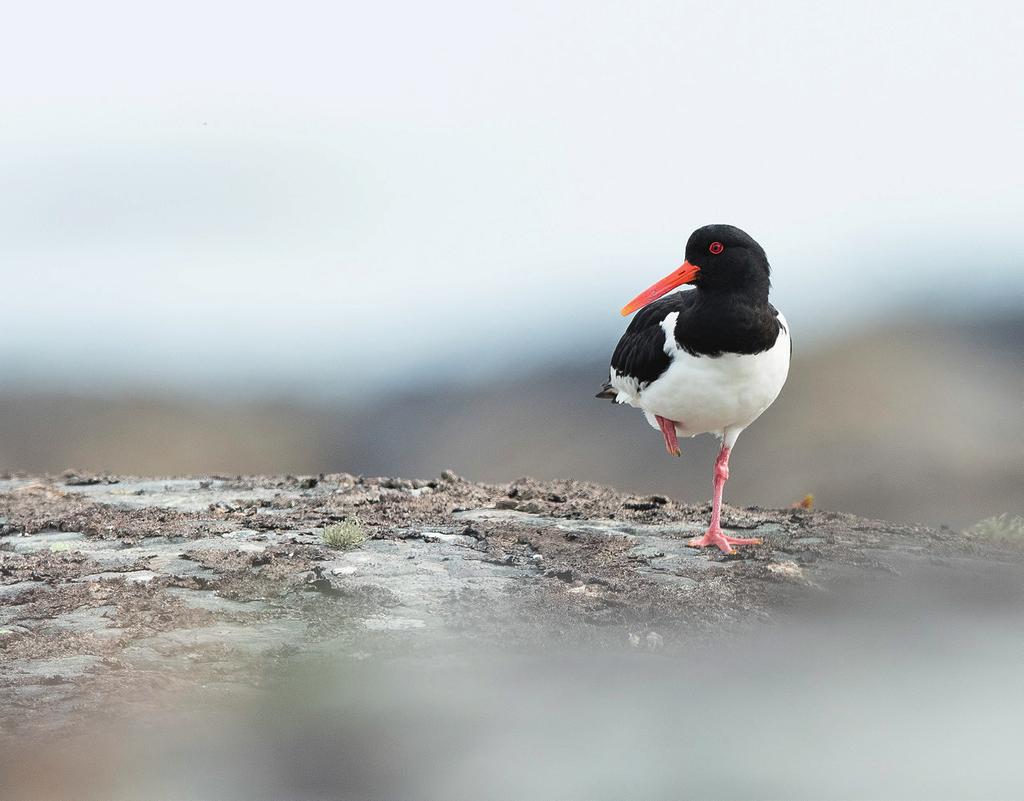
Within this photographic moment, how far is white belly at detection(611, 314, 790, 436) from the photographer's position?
9992 millimetres

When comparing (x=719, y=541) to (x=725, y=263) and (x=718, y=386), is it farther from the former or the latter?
(x=725, y=263)

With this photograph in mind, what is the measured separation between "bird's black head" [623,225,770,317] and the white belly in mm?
522

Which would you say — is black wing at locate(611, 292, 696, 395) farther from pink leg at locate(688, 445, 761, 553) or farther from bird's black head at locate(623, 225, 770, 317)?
pink leg at locate(688, 445, 761, 553)

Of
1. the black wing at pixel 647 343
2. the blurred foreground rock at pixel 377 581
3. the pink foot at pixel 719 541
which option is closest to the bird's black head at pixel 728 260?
the black wing at pixel 647 343

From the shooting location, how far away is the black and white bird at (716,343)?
9.89 meters

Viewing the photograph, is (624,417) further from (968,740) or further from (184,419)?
(968,740)

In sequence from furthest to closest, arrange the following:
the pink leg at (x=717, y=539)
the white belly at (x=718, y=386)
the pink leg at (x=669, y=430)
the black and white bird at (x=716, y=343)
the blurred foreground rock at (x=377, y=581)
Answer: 1. the pink leg at (x=669, y=430)
2. the pink leg at (x=717, y=539)
3. the white belly at (x=718, y=386)
4. the black and white bird at (x=716, y=343)
5. the blurred foreground rock at (x=377, y=581)

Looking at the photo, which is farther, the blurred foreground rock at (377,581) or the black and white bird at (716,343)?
the black and white bird at (716,343)

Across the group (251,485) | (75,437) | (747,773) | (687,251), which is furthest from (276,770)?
(75,437)

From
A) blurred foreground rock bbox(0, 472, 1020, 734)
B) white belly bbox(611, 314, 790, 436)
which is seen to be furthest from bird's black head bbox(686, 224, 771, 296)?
blurred foreground rock bbox(0, 472, 1020, 734)

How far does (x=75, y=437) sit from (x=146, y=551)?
64617 millimetres

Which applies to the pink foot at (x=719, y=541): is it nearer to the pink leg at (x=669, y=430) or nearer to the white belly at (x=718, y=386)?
the pink leg at (x=669, y=430)

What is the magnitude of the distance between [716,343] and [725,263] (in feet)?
2.36

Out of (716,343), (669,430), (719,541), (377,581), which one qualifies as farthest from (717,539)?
(377,581)
